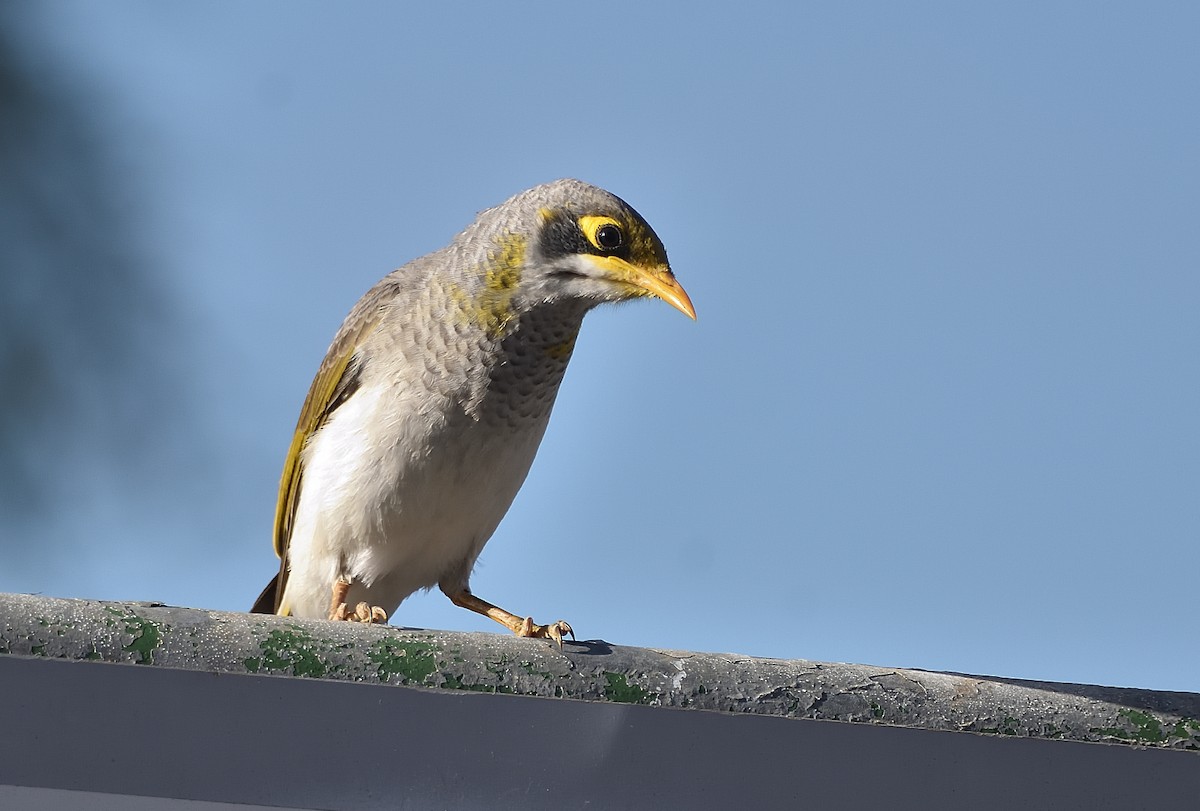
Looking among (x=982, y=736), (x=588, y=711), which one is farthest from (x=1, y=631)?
(x=982, y=736)

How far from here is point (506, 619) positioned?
4.37 m

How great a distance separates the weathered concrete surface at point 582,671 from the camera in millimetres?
2158

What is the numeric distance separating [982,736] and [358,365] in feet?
8.82

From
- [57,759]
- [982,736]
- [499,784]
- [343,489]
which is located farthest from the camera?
[343,489]

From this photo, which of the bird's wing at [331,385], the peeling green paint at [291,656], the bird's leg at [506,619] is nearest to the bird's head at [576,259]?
the bird's wing at [331,385]

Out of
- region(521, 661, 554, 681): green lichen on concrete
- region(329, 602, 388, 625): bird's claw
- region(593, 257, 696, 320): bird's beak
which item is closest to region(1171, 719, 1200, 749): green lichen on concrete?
region(521, 661, 554, 681): green lichen on concrete

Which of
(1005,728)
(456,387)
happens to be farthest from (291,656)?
(456,387)

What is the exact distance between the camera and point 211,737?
207 cm

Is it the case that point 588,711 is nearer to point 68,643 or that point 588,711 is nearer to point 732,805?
point 732,805

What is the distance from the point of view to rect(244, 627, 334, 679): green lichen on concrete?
7.11 ft

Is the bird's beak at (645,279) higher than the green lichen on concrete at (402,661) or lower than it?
higher

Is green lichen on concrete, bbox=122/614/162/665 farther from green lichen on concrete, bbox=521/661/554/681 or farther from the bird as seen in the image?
the bird

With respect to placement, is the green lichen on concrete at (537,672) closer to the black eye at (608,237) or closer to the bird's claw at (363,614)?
the bird's claw at (363,614)

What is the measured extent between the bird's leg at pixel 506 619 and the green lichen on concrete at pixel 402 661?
1.10 meters
